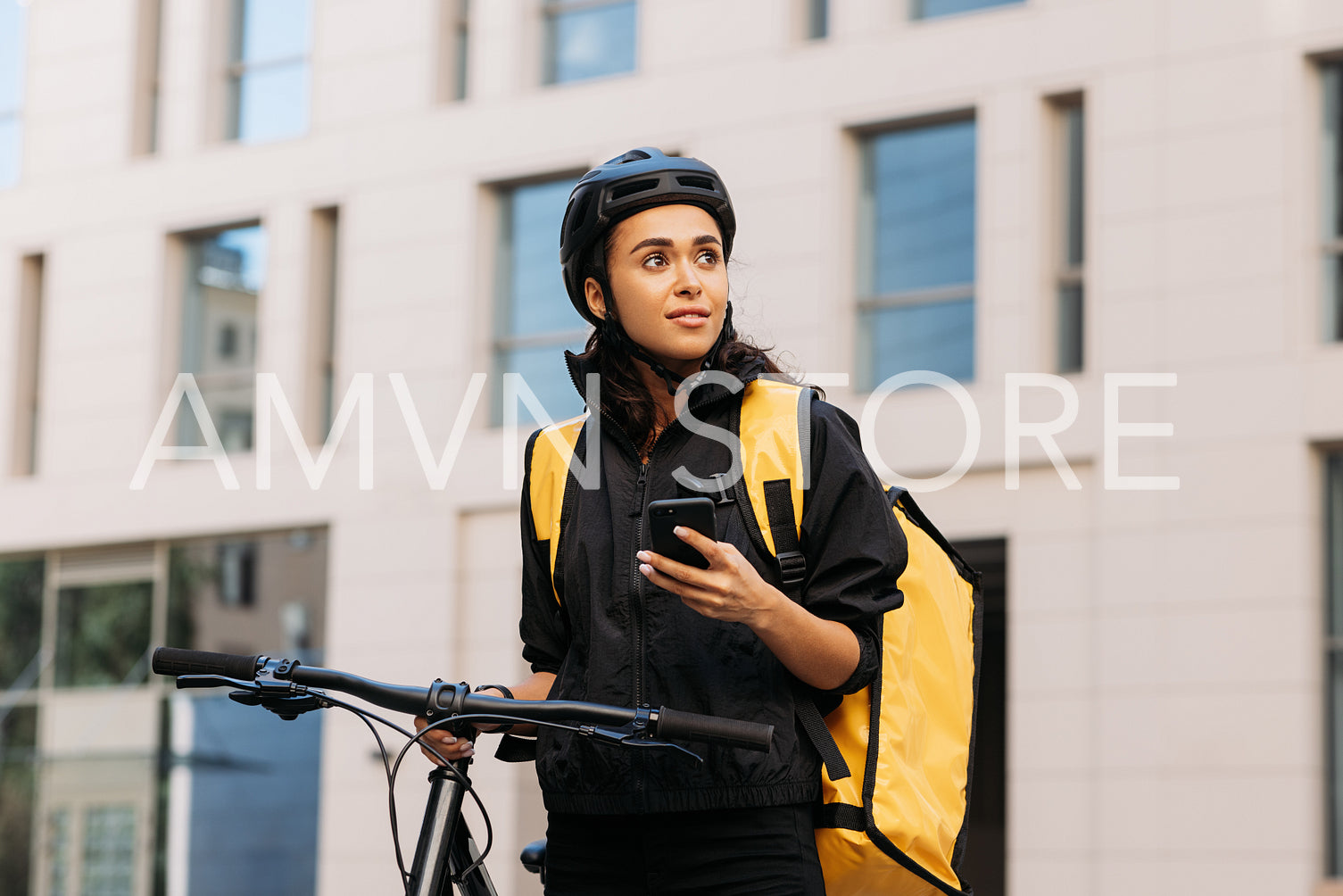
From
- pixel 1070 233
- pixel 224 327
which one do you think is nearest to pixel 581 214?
pixel 1070 233

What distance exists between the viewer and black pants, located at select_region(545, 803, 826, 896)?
282 cm

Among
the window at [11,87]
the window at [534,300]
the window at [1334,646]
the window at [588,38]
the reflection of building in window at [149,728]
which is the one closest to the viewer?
the window at [1334,646]

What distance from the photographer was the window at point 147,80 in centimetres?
2002

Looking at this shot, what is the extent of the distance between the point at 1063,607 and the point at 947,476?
1.38 metres

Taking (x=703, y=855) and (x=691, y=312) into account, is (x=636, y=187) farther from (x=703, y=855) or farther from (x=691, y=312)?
(x=703, y=855)

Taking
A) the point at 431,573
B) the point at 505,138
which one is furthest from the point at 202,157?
the point at 431,573

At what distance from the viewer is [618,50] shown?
1734cm

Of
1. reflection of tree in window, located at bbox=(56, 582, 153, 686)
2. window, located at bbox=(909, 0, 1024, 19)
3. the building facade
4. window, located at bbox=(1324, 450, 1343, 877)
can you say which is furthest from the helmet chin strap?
reflection of tree in window, located at bbox=(56, 582, 153, 686)

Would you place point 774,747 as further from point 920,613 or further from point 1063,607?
point 1063,607

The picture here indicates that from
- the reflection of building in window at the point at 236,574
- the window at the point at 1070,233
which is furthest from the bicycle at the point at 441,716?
the reflection of building in window at the point at 236,574

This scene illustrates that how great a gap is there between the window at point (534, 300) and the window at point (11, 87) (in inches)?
249

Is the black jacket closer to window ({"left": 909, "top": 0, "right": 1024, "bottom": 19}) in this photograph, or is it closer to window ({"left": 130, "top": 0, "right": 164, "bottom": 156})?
window ({"left": 909, "top": 0, "right": 1024, "bottom": 19})

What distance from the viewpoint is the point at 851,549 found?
2.88 meters

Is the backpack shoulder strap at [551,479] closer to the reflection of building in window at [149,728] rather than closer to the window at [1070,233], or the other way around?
the window at [1070,233]
